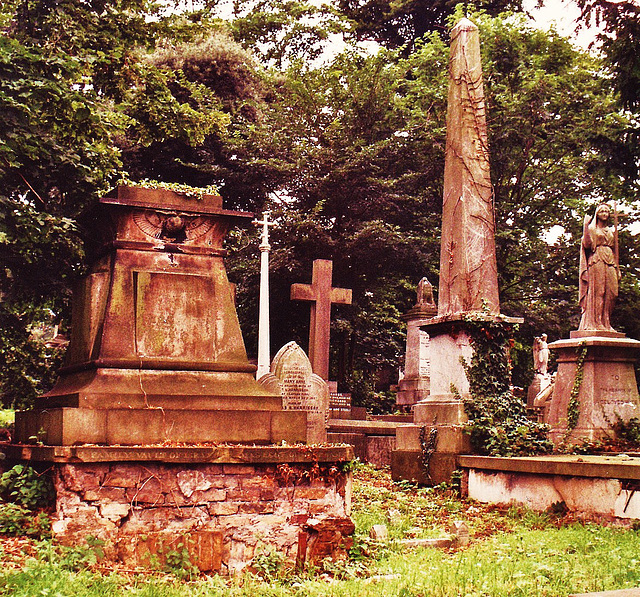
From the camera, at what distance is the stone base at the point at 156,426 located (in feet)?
20.7

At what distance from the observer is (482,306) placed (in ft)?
35.3

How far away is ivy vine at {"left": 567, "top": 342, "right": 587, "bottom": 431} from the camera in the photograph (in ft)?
37.2

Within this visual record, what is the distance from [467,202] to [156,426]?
19.8 feet

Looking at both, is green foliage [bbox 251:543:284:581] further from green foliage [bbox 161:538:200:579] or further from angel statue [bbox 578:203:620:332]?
angel statue [bbox 578:203:620:332]

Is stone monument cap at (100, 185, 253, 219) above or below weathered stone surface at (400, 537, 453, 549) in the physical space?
above

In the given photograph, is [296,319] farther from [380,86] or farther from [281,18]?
[281,18]

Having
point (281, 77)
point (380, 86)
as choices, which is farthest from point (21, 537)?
point (281, 77)

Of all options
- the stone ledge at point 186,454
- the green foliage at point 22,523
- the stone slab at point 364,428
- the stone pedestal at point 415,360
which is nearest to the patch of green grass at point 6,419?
the stone slab at point 364,428

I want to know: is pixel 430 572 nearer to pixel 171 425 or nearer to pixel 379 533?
pixel 379 533

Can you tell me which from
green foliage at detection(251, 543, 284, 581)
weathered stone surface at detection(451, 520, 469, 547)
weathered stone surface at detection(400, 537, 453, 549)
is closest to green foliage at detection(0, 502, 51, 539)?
green foliage at detection(251, 543, 284, 581)

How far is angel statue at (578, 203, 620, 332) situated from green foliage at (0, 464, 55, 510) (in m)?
8.41

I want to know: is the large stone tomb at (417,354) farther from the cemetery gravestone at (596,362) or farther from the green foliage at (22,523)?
the green foliage at (22,523)

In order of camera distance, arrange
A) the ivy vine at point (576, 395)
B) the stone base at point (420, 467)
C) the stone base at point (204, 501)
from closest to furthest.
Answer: the stone base at point (204, 501), the stone base at point (420, 467), the ivy vine at point (576, 395)

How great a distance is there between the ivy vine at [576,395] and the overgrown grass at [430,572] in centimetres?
355
